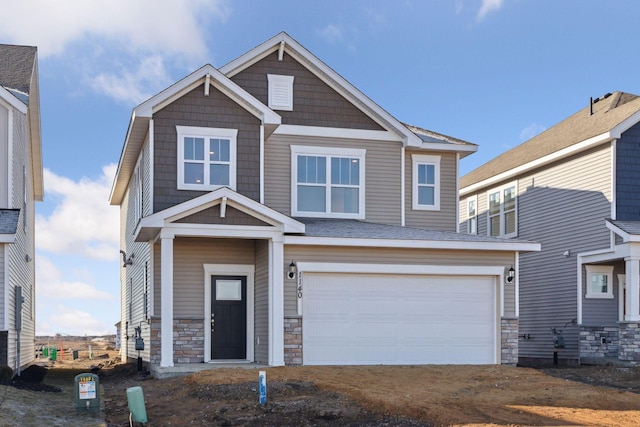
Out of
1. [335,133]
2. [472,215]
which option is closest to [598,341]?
[472,215]

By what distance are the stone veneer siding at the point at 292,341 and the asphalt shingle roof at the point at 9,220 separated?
6.03 metres

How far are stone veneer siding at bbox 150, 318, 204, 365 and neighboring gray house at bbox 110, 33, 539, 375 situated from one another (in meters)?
0.03

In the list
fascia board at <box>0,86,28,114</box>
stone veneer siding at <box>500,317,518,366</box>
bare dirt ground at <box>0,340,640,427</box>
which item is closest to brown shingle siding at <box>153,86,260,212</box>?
fascia board at <box>0,86,28,114</box>

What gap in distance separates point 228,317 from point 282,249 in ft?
8.67

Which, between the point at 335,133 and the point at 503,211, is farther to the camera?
the point at 503,211

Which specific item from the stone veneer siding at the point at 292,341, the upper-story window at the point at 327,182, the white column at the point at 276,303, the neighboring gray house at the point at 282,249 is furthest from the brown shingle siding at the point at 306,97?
the stone veneer siding at the point at 292,341

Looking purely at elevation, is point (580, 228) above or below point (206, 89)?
below

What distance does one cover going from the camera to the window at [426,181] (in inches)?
838

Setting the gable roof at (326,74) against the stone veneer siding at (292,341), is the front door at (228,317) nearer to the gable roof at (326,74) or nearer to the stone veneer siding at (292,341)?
the stone veneer siding at (292,341)

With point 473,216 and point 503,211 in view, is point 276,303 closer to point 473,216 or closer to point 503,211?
point 503,211

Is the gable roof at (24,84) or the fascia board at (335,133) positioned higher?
the gable roof at (24,84)

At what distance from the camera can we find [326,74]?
20.5m

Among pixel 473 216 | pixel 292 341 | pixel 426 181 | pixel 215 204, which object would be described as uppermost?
pixel 426 181

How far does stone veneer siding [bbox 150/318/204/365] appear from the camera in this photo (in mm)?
17656
